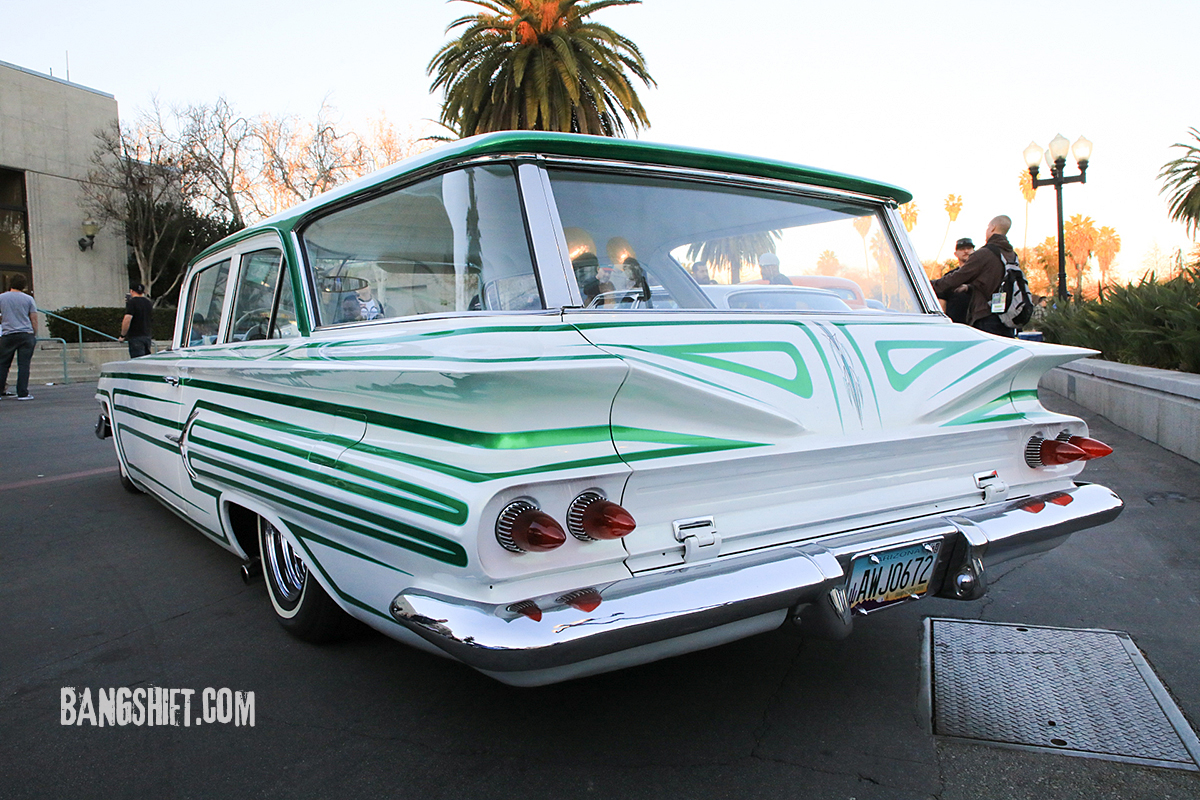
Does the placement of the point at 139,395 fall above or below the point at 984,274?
below

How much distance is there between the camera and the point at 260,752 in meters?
2.37

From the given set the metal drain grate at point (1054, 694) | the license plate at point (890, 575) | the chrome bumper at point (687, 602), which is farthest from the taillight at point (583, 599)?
the metal drain grate at point (1054, 694)

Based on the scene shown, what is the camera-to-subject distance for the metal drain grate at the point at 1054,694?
2.34 metres

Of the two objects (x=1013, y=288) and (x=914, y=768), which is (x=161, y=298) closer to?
(x=1013, y=288)

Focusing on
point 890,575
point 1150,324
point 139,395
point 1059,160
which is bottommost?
point 890,575

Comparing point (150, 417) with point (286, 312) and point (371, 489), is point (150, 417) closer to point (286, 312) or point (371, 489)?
point (286, 312)

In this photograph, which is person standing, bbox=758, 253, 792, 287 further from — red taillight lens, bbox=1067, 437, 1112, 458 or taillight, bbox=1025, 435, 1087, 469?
red taillight lens, bbox=1067, 437, 1112, 458

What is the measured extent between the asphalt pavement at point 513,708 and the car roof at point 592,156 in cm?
166

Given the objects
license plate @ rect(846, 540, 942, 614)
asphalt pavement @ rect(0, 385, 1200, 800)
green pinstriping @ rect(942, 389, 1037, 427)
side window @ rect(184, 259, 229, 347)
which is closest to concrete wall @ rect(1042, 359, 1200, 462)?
asphalt pavement @ rect(0, 385, 1200, 800)

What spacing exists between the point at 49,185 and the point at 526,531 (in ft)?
88.3

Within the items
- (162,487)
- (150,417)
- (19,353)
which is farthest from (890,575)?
(19,353)

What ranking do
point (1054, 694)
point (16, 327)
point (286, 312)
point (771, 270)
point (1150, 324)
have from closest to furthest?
point (1054, 694)
point (771, 270)
point (286, 312)
point (1150, 324)
point (16, 327)

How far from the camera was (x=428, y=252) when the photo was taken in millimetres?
2756

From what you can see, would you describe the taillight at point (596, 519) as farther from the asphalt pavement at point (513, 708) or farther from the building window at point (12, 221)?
the building window at point (12, 221)
